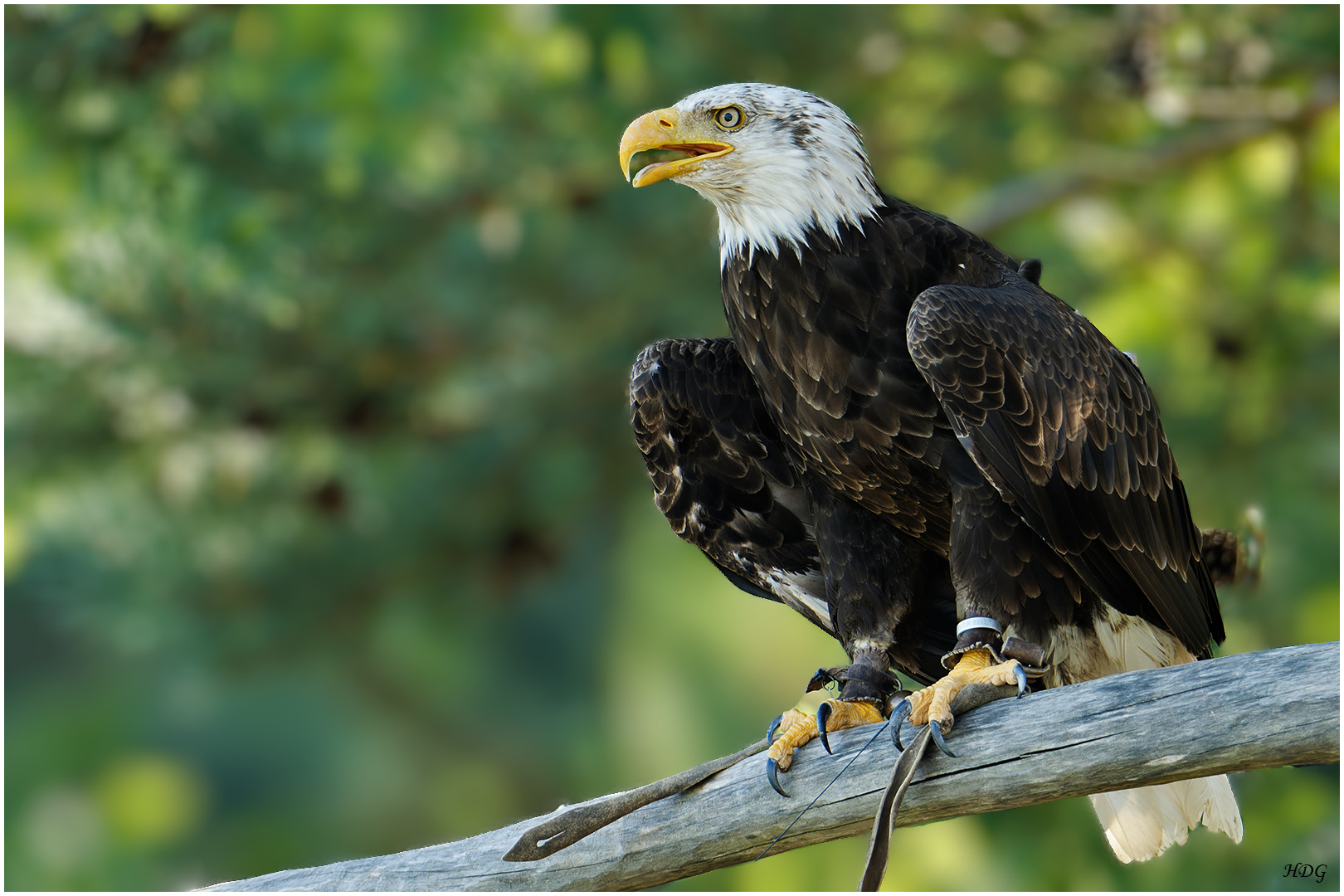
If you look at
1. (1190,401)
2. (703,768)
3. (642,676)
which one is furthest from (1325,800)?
(642,676)

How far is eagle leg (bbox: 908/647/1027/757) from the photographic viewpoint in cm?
186

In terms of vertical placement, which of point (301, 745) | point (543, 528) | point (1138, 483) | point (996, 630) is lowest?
point (996, 630)

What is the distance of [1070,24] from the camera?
486 cm

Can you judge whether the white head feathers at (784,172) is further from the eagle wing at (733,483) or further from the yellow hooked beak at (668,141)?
the eagle wing at (733,483)

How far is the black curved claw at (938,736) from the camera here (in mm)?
1843

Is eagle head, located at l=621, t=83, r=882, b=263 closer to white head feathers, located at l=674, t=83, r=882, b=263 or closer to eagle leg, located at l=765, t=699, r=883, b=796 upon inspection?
white head feathers, located at l=674, t=83, r=882, b=263

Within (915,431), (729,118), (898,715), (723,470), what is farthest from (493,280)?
(898,715)

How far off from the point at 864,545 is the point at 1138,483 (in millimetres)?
497

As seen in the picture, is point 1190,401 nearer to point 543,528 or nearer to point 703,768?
point 543,528

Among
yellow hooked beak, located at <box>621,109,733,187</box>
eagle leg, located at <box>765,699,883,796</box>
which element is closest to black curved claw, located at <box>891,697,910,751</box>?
eagle leg, located at <box>765,699,883,796</box>

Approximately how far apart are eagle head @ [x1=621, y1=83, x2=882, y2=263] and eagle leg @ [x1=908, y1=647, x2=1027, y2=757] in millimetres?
784

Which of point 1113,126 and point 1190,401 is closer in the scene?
point 1190,401

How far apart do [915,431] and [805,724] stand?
0.54 m

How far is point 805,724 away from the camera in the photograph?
2.05 meters
